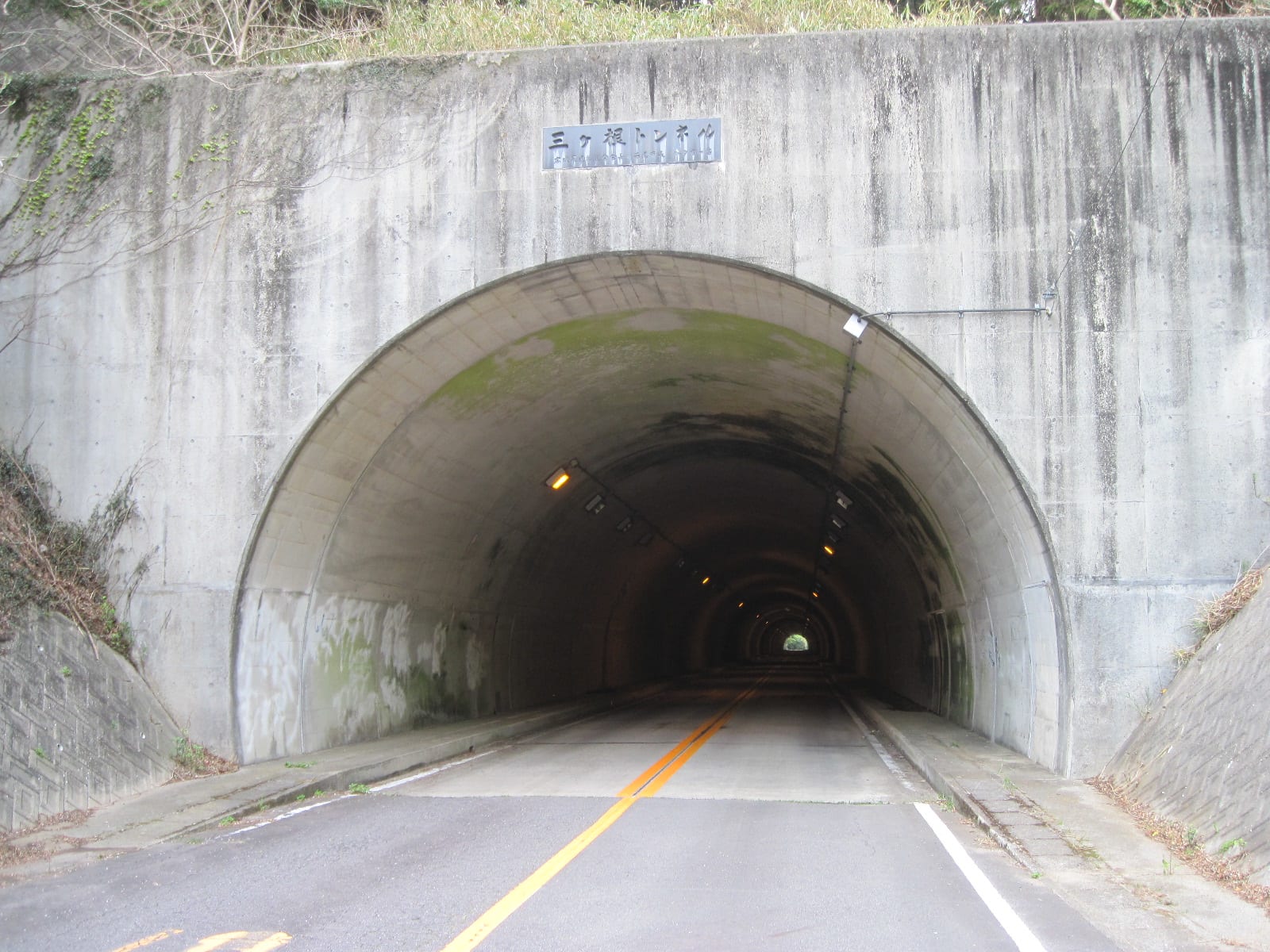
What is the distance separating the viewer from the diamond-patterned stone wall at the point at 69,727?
842 centimetres

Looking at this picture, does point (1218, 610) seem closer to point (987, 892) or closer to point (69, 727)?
point (987, 892)

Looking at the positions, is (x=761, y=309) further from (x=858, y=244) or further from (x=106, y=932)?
(x=106, y=932)

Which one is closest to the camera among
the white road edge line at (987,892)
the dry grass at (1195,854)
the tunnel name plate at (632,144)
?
the white road edge line at (987,892)

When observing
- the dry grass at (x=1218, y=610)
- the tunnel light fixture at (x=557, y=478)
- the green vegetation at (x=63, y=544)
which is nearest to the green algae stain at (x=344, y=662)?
the green vegetation at (x=63, y=544)

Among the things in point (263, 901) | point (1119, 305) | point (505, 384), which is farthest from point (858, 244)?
point (263, 901)

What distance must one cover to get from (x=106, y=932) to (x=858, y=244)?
7.96 m

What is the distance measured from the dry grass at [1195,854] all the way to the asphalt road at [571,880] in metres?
0.96

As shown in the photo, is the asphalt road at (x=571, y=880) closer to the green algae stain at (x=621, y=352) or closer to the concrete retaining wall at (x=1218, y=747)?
the concrete retaining wall at (x=1218, y=747)

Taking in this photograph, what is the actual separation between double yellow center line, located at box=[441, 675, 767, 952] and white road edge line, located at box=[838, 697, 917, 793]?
2.23m

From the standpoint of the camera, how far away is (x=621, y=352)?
44.7 ft

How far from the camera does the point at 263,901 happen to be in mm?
6055

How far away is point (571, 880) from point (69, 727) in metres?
4.97

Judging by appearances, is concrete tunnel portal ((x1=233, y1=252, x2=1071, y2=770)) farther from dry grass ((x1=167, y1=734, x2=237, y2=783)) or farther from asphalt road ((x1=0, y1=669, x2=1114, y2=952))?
asphalt road ((x1=0, y1=669, x2=1114, y2=952))

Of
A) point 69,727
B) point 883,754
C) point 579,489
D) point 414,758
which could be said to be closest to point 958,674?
point 883,754
